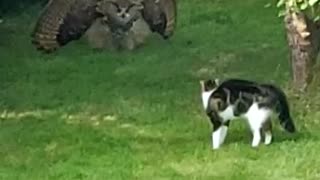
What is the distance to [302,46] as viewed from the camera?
9.77m

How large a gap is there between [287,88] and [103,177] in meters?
2.80

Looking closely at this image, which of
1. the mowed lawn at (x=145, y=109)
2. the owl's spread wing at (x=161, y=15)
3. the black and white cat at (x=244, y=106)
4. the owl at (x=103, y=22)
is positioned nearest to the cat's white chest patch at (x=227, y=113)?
the black and white cat at (x=244, y=106)

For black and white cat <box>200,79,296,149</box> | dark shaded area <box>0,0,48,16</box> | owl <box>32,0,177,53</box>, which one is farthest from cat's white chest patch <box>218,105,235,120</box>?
dark shaded area <box>0,0,48,16</box>

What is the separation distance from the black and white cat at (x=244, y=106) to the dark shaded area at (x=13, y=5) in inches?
245

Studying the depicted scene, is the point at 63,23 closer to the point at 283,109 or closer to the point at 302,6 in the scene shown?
the point at 283,109

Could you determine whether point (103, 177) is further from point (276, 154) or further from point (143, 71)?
point (143, 71)

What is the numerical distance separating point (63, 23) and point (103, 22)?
46cm

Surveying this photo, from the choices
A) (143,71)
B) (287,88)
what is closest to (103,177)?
(287,88)

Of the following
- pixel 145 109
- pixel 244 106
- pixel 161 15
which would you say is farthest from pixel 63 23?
pixel 244 106

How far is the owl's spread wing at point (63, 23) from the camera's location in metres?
12.5

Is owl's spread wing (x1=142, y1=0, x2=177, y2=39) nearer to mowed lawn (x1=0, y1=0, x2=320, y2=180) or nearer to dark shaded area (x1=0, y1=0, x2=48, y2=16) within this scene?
mowed lawn (x1=0, y1=0, x2=320, y2=180)

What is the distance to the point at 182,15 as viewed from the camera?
14.3 meters

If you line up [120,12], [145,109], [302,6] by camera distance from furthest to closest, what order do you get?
[120,12], [145,109], [302,6]

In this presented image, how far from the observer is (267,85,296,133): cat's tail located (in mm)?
8203
